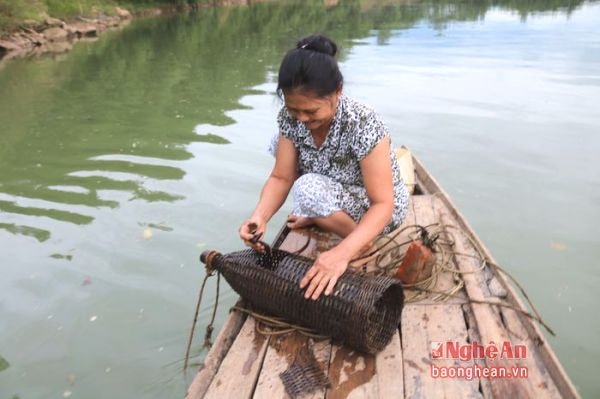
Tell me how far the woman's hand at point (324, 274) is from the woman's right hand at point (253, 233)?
26 cm

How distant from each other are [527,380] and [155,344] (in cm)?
185

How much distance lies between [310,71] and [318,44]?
0.19 metres

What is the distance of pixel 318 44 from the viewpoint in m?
2.08

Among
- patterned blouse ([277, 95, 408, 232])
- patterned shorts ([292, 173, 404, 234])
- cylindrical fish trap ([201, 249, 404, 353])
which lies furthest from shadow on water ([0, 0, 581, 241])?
cylindrical fish trap ([201, 249, 404, 353])

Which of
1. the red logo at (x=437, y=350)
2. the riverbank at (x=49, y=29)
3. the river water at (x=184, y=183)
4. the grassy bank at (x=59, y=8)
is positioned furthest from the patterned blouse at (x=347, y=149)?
the grassy bank at (x=59, y=8)

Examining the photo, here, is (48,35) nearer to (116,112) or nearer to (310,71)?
(116,112)

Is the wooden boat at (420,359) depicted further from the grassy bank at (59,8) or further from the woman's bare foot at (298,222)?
the grassy bank at (59,8)

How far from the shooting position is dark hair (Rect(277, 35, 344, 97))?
1955mm

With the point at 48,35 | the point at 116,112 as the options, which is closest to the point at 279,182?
the point at 116,112

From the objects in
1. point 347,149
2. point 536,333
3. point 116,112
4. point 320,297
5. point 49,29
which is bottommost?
point 116,112

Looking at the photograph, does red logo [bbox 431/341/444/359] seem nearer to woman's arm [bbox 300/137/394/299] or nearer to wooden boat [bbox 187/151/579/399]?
wooden boat [bbox 187/151/579/399]

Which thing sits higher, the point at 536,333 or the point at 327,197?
the point at 327,197

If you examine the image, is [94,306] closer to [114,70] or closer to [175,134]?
[175,134]

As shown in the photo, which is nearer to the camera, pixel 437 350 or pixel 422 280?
Result: pixel 437 350
